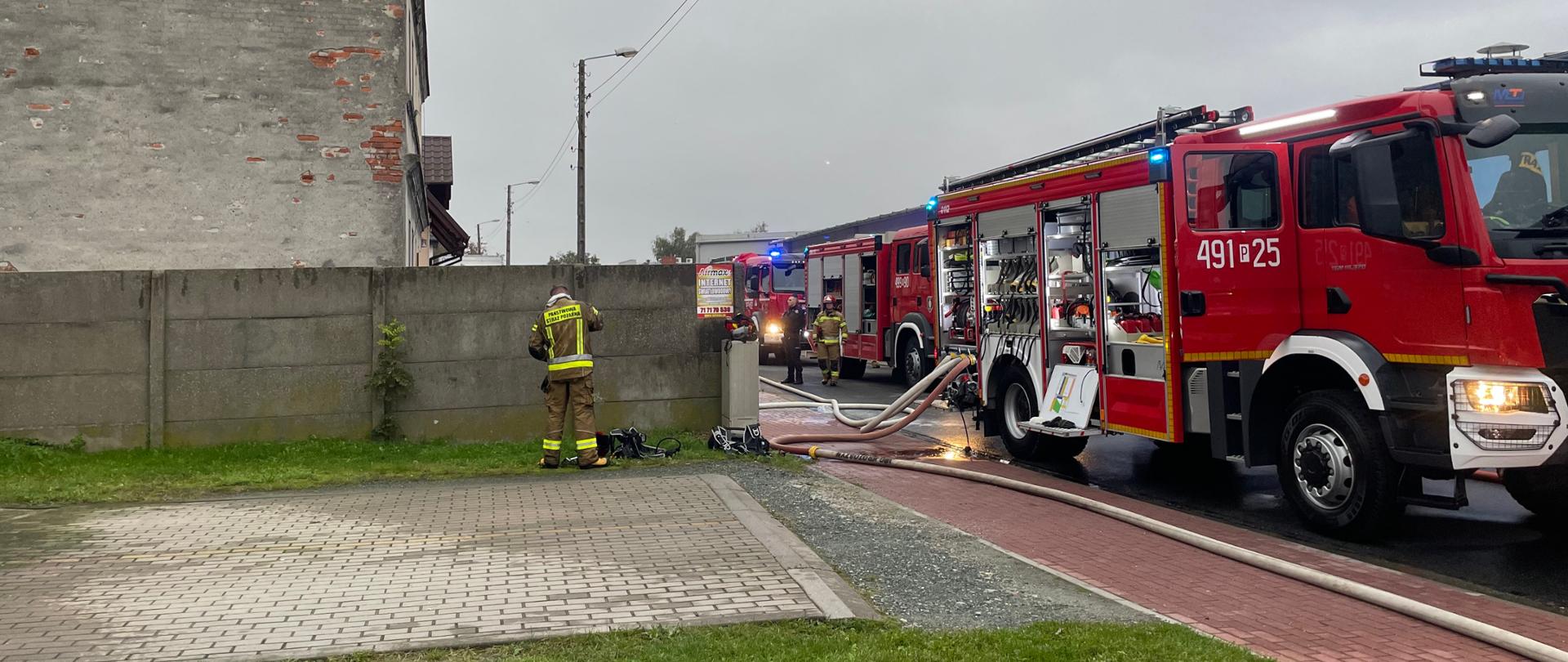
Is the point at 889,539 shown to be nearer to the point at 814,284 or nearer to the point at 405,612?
the point at 405,612

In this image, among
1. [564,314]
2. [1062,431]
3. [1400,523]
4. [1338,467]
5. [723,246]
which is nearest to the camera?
[1338,467]

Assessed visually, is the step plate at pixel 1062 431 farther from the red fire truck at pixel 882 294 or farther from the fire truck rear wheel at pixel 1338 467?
the red fire truck at pixel 882 294

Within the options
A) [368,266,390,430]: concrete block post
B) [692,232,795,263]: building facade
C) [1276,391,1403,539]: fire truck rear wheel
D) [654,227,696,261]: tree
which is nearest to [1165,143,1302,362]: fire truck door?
[1276,391,1403,539]: fire truck rear wheel

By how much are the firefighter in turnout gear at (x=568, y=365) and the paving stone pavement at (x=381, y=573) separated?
4.89 ft

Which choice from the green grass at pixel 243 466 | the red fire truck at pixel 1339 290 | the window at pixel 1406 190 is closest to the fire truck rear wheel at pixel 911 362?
the red fire truck at pixel 1339 290

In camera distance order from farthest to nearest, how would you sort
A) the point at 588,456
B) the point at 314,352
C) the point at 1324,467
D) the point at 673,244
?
1. the point at 673,244
2. the point at 314,352
3. the point at 588,456
4. the point at 1324,467

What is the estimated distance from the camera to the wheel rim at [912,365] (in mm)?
18188

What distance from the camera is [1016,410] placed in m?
11.2

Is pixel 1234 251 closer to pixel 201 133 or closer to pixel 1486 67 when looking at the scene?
pixel 1486 67

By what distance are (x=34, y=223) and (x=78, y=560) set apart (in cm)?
968

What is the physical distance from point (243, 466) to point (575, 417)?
2.94 metres

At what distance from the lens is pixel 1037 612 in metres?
5.14

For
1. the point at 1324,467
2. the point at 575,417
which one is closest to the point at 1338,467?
the point at 1324,467

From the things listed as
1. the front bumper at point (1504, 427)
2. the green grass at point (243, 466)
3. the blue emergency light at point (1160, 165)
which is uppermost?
the blue emergency light at point (1160, 165)
